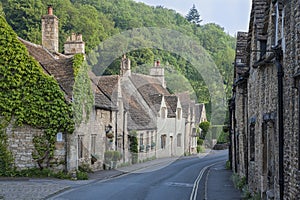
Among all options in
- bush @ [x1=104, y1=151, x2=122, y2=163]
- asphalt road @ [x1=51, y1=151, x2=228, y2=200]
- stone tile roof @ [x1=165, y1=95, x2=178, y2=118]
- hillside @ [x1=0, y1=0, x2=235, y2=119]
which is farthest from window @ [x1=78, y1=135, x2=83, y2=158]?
hillside @ [x1=0, y1=0, x2=235, y2=119]

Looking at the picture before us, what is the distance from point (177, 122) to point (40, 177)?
98.3 feet

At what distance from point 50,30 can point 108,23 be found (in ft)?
124

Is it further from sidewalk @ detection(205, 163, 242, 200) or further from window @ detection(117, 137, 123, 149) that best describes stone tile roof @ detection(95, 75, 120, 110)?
sidewalk @ detection(205, 163, 242, 200)

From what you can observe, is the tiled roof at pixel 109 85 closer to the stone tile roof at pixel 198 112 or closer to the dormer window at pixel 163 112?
the dormer window at pixel 163 112

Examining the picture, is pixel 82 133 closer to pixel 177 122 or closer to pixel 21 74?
pixel 21 74

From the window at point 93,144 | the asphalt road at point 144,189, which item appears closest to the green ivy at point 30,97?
the asphalt road at point 144,189

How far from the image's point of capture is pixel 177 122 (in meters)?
52.7

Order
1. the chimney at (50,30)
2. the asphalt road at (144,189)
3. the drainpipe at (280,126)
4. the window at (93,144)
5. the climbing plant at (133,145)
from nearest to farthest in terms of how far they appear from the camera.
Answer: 1. the drainpipe at (280,126)
2. the asphalt road at (144,189)
3. the window at (93,144)
4. the chimney at (50,30)
5. the climbing plant at (133,145)

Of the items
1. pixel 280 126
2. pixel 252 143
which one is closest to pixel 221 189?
pixel 252 143

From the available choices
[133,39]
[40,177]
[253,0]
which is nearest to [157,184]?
[40,177]

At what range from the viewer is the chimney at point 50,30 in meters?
32.4

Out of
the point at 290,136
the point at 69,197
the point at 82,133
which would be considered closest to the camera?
the point at 290,136

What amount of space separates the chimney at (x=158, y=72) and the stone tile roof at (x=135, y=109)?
15.8 meters

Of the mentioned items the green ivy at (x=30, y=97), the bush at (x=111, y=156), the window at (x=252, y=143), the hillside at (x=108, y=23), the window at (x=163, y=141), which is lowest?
the bush at (x=111, y=156)
